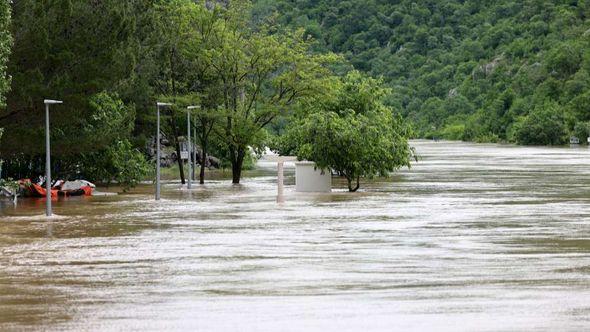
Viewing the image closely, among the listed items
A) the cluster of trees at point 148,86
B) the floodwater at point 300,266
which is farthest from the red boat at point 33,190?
the floodwater at point 300,266

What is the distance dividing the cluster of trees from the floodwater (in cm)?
449

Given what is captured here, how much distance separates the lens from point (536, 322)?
15.6 m

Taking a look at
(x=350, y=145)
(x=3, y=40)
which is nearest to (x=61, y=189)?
(x=350, y=145)

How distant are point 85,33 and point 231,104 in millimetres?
20698

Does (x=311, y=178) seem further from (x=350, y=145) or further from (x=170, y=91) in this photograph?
(x=170, y=91)

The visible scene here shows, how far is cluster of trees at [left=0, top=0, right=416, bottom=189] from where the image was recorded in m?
47.6

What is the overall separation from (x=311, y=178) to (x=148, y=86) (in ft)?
48.3

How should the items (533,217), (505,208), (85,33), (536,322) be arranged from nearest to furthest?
(536,322) → (533,217) → (505,208) → (85,33)

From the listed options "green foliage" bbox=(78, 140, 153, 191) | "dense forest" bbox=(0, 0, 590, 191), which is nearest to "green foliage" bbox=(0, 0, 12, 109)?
"dense forest" bbox=(0, 0, 590, 191)

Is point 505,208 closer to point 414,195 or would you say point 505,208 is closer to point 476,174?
point 414,195

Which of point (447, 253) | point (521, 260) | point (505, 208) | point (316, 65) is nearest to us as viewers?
point (521, 260)

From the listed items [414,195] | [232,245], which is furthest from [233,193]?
[232,245]

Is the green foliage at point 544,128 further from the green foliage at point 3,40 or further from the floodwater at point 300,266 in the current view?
A: the green foliage at point 3,40

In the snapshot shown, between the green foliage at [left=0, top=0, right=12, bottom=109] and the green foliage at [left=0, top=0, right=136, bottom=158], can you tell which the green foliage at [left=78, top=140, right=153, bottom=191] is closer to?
the green foliage at [left=0, top=0, right=136, bottom=158]
